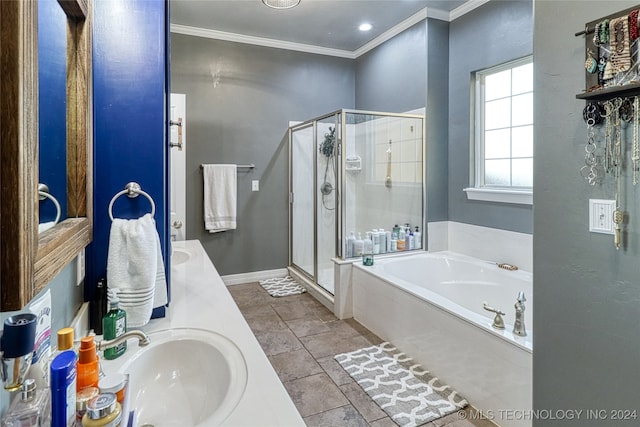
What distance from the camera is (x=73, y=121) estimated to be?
96 centimetres

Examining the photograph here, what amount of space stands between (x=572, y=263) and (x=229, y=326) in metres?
1.28

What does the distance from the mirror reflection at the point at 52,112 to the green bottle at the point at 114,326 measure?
1.06 ft

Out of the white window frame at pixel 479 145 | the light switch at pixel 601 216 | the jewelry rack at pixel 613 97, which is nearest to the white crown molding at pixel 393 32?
the white window frame at pixel 479 145

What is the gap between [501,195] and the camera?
2.85m

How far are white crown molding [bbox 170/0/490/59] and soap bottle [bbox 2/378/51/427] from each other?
3.60 metres

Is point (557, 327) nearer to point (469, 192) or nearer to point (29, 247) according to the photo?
point (29, 247)

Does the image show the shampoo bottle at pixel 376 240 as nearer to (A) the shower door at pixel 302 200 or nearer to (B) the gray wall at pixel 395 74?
(A) the shower door at pixel 302 200

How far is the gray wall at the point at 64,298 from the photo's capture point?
2.78 feet

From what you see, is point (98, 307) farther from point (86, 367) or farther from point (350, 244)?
point (350, 244)

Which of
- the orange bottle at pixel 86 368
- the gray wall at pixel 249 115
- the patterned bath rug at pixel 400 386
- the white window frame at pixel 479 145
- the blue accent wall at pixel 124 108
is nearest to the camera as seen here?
the orange bottle at pixel 86 368

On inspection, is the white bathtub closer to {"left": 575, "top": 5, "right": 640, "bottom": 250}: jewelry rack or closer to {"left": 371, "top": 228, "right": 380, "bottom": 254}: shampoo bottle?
{"left": 371, "top": 228, "right": 380, "bottom": 254}: shampoo bottle

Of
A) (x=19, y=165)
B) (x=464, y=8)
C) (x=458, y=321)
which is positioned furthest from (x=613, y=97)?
(x=464, y=8)

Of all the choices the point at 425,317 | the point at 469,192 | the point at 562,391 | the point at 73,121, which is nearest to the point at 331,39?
the point at 469,192

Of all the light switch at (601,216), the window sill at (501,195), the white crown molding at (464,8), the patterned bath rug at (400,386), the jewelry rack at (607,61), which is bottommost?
the patterned bath rug at (400,386)
